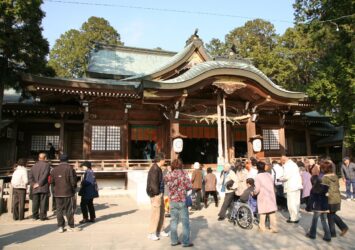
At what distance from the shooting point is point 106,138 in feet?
51.5

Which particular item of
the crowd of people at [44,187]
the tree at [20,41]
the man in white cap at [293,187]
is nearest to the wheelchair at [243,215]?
the man in white cap at [293,187]

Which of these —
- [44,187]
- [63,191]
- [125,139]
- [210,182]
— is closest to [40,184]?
[44,187]

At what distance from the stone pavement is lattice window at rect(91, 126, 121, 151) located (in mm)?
6862

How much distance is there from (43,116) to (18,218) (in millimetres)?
8624

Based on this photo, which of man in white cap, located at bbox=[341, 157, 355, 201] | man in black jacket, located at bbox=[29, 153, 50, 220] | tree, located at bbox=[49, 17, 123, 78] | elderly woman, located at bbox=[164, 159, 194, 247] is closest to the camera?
elderly woman, located at bbox=[164, 159, 194, 247]

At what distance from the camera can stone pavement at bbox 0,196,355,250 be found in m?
5.95

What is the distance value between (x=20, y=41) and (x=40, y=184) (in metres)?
8.21

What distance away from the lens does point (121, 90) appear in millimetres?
14703

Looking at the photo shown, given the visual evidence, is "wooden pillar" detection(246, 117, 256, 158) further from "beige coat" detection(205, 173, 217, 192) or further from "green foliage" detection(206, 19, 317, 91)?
"green foliage" detection(206, 19, 317, 91)

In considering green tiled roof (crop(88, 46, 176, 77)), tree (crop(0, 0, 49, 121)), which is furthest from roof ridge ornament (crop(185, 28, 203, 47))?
Answer: tree (crop(0, 0, 49, 121))

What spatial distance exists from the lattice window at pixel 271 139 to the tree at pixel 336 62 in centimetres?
303

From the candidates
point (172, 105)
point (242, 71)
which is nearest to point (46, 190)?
point (172, 105)

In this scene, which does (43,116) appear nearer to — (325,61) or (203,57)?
(203,57)

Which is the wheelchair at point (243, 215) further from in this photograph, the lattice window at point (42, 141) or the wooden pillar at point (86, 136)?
the lattice window at point (42, 141)
